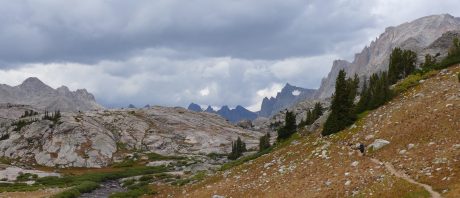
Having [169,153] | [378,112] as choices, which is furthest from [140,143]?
[378,112]

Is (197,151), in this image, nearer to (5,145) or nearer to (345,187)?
(5,145)

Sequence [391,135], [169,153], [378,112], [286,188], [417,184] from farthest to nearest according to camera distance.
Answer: [169,153] → [378,112] → [391,135] → [286,188] → [417,184]

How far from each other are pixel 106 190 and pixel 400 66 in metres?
56.5

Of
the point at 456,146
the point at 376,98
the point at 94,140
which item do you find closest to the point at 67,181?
the point at 94,140

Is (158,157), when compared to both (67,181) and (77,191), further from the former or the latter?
(77,191)

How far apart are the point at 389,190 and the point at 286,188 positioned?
10.7 metres

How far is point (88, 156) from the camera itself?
139 meters

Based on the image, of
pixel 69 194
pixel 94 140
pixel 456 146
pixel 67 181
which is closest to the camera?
pixel 456 146

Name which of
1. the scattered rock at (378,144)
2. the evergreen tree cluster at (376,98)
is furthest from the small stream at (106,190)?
the scattered rock at (378,144)

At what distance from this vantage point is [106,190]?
79.1 metres

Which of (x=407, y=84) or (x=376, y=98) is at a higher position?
(x=407, y=84)

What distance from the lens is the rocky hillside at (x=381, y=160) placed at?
31500mm

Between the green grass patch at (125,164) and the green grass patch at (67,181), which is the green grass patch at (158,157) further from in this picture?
the green grass patch at (67,181)

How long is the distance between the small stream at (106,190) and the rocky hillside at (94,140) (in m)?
46.4
